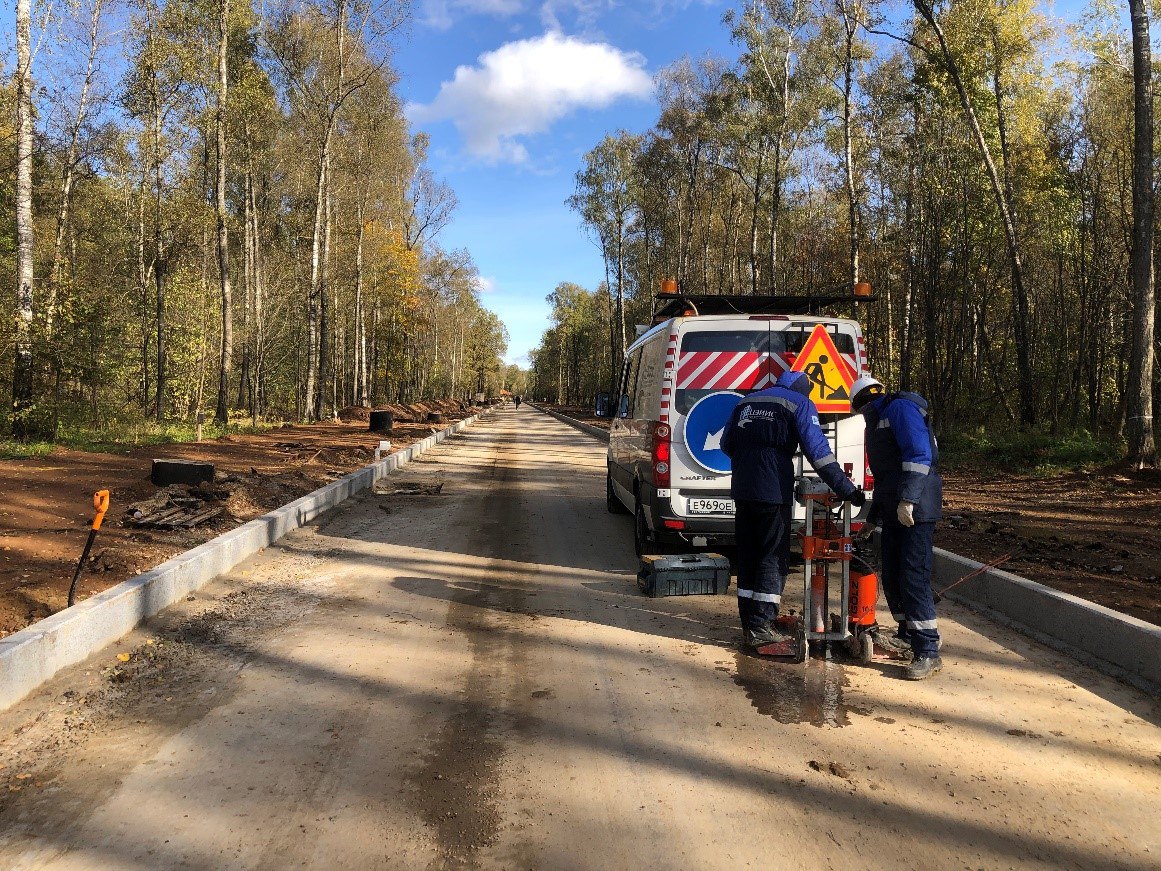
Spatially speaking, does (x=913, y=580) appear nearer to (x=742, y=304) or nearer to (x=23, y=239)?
(x=742, y=304)

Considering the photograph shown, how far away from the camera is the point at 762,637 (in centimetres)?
491

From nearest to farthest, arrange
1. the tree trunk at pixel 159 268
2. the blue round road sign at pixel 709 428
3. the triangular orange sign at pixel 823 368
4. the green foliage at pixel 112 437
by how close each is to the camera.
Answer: the triangular orange sign at pixel 823 368 < the blue round road sign at pixel 709 428 < the green foliage at pixel 112 437 < the tree trunk at pixel 159 268

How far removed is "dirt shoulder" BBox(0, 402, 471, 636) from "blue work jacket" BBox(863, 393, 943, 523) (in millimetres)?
5538

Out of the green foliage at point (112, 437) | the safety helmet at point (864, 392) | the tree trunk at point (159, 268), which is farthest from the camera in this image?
the tree trunk at point (159, 268)

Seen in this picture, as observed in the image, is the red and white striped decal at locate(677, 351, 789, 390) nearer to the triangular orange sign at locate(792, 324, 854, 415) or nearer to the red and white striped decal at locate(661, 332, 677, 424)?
the red and white striped decal at locate(661, 332, 677, 424)

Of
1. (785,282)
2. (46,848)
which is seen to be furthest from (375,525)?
(785,282)

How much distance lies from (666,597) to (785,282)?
110ft

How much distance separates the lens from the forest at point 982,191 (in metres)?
17.7

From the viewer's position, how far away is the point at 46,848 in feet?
8.70

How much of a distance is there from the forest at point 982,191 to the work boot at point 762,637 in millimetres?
10829

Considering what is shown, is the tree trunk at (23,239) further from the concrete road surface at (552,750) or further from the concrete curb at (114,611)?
the concrete road surface at (552,750)

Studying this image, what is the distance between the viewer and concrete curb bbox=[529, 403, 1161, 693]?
14.5 feet

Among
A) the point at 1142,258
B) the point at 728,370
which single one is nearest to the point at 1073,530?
the point at 728,370

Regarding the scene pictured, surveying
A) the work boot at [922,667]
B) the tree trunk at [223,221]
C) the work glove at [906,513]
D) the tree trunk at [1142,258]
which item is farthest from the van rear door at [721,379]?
the tree trunk at [223,221]
